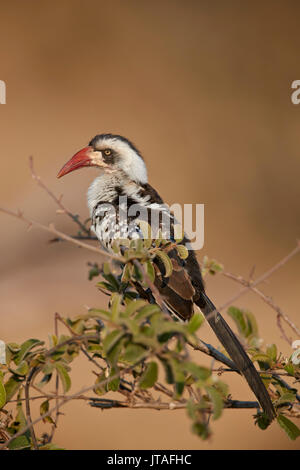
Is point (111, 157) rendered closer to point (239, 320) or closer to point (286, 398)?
point (239, 320)

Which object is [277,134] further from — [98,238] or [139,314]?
[139,314]

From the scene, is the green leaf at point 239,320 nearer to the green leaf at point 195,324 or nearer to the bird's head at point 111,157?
the green leaf at point 195,324

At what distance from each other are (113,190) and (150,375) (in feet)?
4.96

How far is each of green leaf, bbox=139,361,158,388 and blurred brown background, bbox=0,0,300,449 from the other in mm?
5002

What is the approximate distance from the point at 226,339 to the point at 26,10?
6.23 meters

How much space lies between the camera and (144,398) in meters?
1.63

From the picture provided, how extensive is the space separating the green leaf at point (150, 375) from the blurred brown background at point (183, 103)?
500cm

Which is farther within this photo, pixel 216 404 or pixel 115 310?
pixel 115 310

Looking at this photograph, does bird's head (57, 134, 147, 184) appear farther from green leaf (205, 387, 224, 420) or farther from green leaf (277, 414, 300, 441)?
green leaf (205, 387, 224, 420)

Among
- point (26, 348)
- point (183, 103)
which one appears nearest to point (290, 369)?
point (26, 348)

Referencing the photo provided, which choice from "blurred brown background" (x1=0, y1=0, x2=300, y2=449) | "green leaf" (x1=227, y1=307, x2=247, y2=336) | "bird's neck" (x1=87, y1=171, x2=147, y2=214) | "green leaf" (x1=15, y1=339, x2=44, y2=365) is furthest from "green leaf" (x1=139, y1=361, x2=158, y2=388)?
"blurred brown background" (x1=0, y1=0, x2=300, y2=449)

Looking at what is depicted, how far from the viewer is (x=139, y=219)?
7.75 feet

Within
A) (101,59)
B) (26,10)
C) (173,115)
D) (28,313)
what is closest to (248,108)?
(173,115)

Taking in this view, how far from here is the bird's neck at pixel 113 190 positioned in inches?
101
